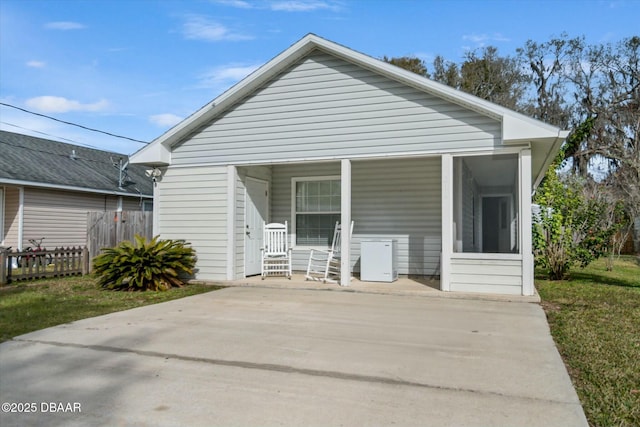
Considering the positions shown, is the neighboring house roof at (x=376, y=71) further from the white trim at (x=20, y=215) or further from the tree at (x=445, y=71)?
the tree at (x=445, y=71)

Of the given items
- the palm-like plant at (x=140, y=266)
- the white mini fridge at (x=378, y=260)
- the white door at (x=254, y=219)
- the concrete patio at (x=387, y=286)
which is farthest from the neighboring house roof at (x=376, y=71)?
the white mini fridge at (x=378, y=260)

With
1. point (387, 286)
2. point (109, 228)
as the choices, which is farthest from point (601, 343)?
point (109, 228)

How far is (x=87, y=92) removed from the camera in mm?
17141

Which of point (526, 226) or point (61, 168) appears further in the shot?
point (61, 168)

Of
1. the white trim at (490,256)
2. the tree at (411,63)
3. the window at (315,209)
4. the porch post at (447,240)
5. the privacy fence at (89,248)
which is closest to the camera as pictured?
the white trim at (490,256)

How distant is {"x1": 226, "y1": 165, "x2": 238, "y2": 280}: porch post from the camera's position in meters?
8.52

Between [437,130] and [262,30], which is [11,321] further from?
[262,30]

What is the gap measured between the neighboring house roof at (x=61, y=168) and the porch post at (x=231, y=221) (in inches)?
297

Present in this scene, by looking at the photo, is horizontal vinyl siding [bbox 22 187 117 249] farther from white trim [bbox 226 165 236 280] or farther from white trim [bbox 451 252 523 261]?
white trim [bbox 451 252 523 261]

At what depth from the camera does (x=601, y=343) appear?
4.40 metres

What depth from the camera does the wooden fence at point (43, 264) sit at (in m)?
8.64

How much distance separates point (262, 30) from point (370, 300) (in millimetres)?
7844

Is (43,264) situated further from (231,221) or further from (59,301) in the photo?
(231,221)

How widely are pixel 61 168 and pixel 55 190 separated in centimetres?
130
